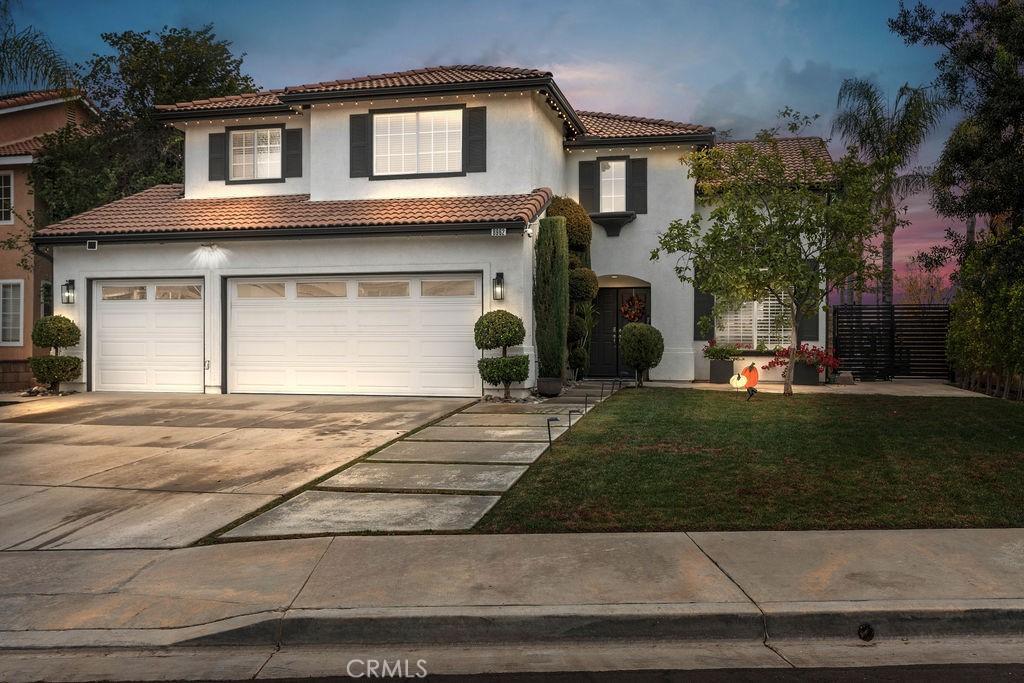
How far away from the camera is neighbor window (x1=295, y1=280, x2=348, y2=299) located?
16656 mm

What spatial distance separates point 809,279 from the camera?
607 inches

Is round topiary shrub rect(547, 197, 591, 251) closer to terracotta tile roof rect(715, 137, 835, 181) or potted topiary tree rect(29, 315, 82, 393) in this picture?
terracotta tile roof rect(715, 137, 835, 181)

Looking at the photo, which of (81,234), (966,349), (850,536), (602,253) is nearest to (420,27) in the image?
(602,253)

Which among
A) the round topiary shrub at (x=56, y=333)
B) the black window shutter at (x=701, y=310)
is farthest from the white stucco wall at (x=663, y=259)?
the round topiary shrub at (x=56, y=333)

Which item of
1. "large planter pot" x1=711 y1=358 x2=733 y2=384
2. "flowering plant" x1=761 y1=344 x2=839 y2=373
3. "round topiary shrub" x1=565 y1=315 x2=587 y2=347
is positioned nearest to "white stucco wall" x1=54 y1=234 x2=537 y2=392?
"round topiary shrub" x1=565 y1=315 x2=587 y2=347

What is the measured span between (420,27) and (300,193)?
7489 mm

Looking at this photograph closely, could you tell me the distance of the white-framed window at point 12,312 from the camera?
2342 cm

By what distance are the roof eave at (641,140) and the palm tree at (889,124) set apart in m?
11.0

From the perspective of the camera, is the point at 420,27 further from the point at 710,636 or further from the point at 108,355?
the point at 710,636

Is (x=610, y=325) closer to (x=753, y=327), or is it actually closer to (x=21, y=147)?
(x=753, y=327)

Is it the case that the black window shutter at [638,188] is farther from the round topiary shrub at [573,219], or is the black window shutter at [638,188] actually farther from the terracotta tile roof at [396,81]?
the terracotta tile roof at [396,81]

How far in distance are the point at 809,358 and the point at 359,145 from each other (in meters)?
11.5

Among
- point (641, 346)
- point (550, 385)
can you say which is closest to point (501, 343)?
point (550, 385)

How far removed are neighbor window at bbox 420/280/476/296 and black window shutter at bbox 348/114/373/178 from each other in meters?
3.10
